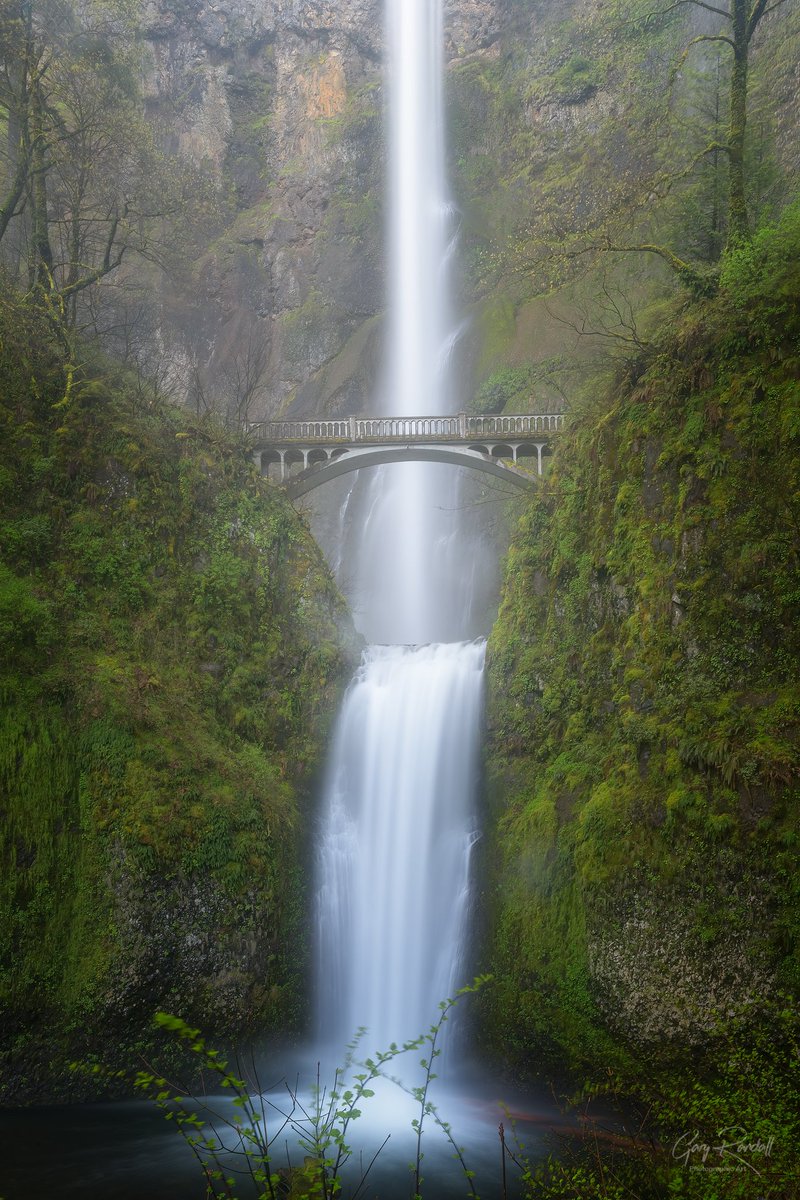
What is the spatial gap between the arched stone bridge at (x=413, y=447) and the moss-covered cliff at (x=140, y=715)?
4.92m

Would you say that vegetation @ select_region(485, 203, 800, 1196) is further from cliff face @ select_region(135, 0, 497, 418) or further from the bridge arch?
cliff face @ select_region(135, 0, 497, 418)

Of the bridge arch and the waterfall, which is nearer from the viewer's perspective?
the waterfall

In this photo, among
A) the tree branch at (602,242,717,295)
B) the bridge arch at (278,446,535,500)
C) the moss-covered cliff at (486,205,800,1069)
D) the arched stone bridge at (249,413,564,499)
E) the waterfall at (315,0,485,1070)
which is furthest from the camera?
the bridge arch at (278,446,535,500)

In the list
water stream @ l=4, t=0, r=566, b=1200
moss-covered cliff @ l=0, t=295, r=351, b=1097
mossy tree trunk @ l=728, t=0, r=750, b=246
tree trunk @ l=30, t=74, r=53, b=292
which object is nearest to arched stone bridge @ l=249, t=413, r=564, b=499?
water stream @ l=4, t=0, r=566, b=1200

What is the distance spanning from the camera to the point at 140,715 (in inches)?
550

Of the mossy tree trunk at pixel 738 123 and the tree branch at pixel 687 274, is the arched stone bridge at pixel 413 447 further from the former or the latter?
the mossy tree trunk at pixel 738 123

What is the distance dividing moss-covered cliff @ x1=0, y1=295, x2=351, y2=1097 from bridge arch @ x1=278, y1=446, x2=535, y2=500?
5288 mm

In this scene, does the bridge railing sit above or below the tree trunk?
below

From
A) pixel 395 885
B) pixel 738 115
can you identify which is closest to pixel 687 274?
pixel 738 115

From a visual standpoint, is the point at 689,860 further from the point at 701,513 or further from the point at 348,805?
the point at 348,805

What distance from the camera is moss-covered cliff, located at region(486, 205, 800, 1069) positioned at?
427 inches

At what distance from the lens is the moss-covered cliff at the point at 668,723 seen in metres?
10.9

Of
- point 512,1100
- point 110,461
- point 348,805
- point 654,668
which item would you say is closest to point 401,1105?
point 512,1100

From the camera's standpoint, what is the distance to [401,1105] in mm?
12359
